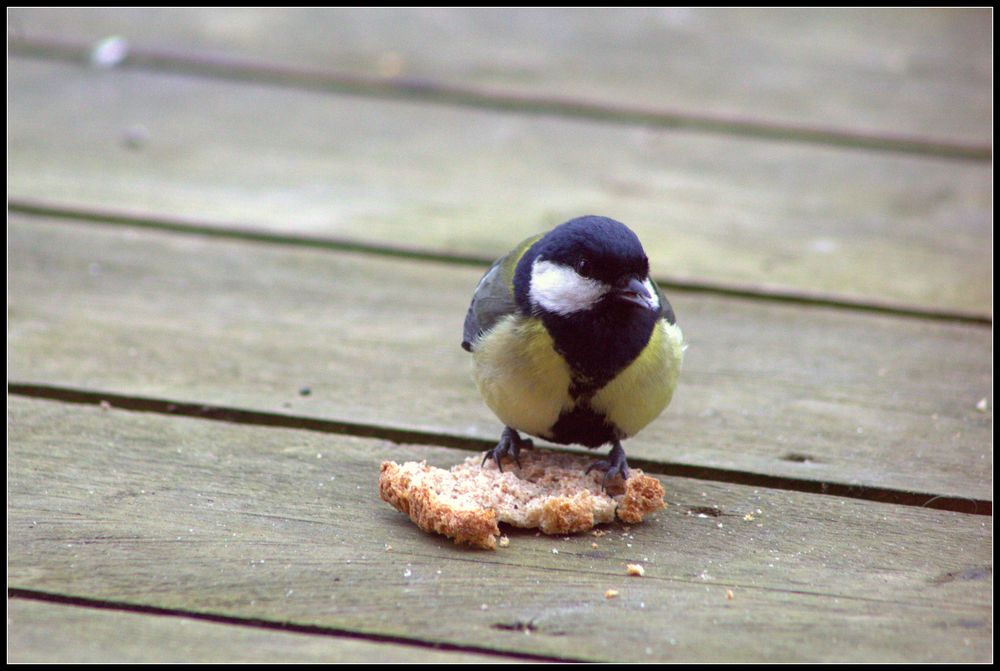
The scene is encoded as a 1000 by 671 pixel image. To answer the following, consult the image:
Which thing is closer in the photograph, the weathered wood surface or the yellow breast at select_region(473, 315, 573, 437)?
the weathered wood surface

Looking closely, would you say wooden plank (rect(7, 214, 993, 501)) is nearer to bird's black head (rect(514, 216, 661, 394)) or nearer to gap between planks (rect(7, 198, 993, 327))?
gap between planks (rect(7, 198, 993, 327))

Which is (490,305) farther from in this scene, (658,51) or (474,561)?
(658,51)

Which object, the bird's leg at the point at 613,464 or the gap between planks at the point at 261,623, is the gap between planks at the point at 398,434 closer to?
the bird's leg at the point at 613,464

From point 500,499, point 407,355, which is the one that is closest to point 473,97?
point 407,355

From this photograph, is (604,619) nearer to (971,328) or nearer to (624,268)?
(624,268)

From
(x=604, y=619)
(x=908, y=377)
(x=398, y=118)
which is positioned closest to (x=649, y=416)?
(x=604, y=619)

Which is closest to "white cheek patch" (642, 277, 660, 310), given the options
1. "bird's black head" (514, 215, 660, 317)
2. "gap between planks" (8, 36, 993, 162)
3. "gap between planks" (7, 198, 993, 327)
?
"bird's black head" (514, 215, 660, 317)
